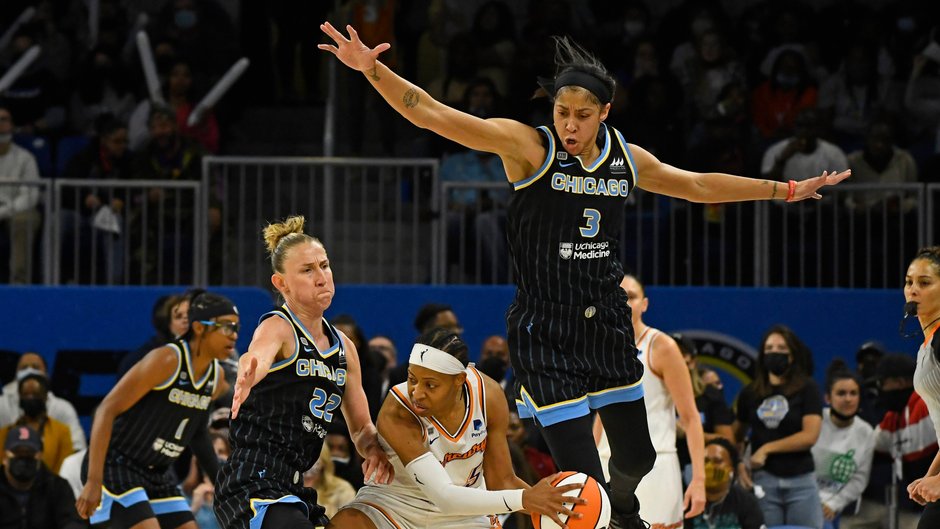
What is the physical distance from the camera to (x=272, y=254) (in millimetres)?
6668

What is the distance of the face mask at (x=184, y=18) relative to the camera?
1534 cm

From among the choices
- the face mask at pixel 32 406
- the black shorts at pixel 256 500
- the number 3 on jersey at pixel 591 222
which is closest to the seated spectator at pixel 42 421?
the face mask at pixel 32 406

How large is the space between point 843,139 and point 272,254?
333 inches

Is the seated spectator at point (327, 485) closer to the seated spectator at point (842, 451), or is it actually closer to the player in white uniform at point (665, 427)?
the player in white uniform at point (665, 427)

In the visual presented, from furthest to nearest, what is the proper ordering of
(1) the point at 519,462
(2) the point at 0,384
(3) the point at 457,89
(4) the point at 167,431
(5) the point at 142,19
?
(5) the point at 142,19, (3) the point at 457,89, (2) the point at 0,384, (1) the point at 519,462, (4) the point at 167,431

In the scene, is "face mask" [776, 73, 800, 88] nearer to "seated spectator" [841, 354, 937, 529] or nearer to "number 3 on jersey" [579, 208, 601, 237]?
"seated spectator" [841, 354, 937, 529]

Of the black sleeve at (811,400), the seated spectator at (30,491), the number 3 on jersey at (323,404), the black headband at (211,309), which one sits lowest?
the seated spectator at (30,491)

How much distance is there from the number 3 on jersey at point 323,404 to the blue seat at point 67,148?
26.0ft

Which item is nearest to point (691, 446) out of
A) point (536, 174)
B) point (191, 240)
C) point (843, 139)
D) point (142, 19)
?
point (536, 174)

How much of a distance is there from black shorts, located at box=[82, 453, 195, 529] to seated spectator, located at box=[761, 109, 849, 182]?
6.29 metres

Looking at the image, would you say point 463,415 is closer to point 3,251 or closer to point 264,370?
point 264,370

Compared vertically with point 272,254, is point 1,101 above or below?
above

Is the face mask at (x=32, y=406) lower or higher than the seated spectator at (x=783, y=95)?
lower

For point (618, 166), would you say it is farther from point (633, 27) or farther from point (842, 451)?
point (633, 27)
